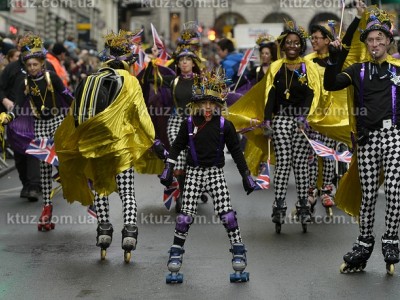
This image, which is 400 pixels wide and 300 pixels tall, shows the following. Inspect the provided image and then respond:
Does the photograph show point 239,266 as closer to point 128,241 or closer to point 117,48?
point 128,241

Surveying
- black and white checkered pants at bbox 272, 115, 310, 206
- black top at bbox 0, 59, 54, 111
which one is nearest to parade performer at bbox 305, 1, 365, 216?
black and white checkered pants at bbox 272, 115, 310, 206

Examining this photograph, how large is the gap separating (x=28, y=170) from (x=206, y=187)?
6.24m

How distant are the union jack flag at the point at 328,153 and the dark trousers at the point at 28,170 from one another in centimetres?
435

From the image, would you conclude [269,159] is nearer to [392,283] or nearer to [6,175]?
[392,283]

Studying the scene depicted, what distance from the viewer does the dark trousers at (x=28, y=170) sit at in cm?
1442

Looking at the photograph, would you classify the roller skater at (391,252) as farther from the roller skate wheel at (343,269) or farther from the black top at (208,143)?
the black top at (208,143)

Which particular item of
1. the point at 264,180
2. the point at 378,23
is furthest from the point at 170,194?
the point at 378,23

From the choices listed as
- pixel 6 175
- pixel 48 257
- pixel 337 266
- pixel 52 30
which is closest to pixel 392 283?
pixel 337 266

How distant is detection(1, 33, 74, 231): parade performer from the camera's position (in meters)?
11.7

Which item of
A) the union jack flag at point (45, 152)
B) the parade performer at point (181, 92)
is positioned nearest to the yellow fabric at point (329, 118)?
the parade performer at point (181, 92)

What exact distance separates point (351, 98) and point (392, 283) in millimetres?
1631

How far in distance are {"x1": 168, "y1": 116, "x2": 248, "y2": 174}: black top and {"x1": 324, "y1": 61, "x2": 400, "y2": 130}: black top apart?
0.90 metres

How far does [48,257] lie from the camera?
9.90 meters

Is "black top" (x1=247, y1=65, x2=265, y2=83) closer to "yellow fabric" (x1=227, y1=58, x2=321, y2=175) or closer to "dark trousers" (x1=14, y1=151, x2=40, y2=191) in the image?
"yellow fabric" (x1=227, y1=58, x2=321, y2=175)
